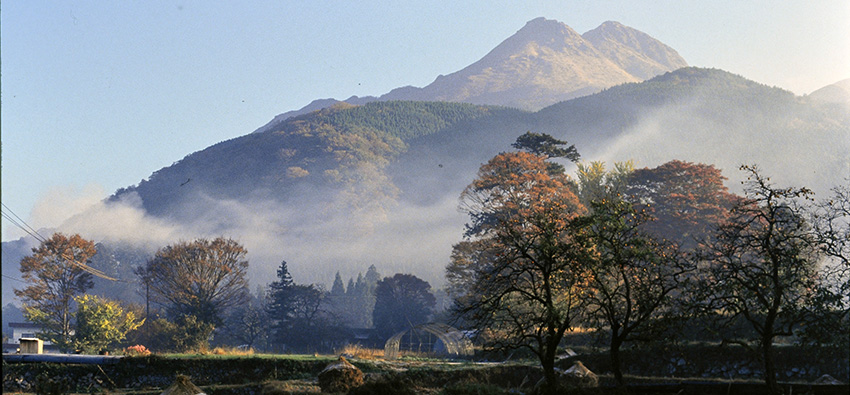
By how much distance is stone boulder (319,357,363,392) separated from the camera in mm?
25992

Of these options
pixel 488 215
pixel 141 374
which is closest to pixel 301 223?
pixel 488 215

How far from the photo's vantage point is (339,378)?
26312 millimetres

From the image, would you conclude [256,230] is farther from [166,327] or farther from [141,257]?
[166,327]

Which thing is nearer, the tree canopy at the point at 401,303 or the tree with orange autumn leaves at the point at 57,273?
the tree with orange autumn leaves at the point at 57,273

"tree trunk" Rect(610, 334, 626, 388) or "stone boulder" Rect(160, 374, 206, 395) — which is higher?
"tree trunk" Rect(610, 334, 626, 388)

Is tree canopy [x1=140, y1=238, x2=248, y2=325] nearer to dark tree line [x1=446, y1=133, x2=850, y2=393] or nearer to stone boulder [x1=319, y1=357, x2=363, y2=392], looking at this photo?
dark tree line [x1=446, y1=133, x2=850, y2=393]

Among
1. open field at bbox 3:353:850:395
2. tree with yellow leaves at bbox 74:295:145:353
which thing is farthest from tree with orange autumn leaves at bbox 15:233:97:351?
open field at bbox 3:353:850:395

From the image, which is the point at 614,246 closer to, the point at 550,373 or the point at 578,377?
the point at 550,373

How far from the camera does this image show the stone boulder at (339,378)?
25992mm

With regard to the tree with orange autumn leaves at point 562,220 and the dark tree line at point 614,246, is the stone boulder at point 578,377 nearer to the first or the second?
the tree with orange autumn leaves at point 562,220

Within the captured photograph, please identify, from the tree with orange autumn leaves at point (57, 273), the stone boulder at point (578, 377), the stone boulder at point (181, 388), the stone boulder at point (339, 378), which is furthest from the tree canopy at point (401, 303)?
the stone boulder at point (181, 388)

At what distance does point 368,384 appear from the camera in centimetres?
1964

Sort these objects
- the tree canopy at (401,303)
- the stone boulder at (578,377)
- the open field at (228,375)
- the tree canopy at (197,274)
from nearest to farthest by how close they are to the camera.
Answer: the stone boulder at (578,377) → the open field at (228,375) → the tree canopy at (197,274) → the tree canopy at (401,303)

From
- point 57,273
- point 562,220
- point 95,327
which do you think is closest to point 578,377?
point 562,220
